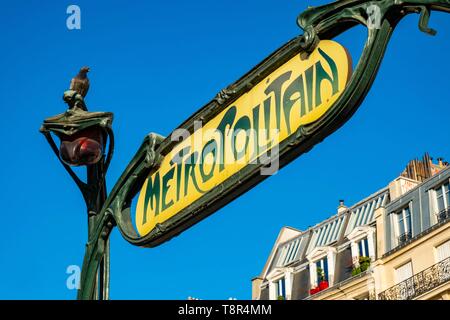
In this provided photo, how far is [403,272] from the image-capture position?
3922 cm

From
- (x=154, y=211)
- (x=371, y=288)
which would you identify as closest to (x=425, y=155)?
(x=371, y=288)

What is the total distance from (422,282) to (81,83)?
32.3m

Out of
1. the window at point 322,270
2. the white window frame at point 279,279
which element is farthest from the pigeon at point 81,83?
the white window frame at point 279,279

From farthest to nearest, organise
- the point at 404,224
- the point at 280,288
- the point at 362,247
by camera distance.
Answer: the point at 280,288, the point at 362,247, the point at 404,224

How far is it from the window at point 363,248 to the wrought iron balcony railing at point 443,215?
546 cm

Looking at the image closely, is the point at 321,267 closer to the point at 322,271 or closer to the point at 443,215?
the point at 322,271

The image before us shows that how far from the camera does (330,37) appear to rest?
14.5 feet

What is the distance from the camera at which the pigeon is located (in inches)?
251

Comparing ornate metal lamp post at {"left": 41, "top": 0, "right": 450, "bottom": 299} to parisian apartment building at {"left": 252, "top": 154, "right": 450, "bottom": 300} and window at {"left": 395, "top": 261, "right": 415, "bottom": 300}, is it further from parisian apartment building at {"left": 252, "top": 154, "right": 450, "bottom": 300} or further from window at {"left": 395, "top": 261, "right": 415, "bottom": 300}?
window at {"left": 395, "top": 261, "right": 415, "bottom": 300}

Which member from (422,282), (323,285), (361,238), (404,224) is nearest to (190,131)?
(422,282)

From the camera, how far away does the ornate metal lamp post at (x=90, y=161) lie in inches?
231
